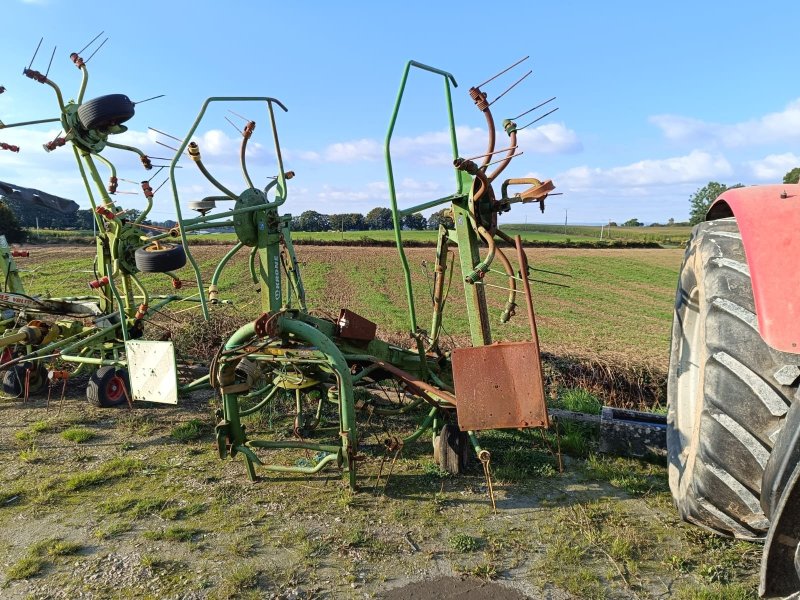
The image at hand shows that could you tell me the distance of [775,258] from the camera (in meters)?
2.28

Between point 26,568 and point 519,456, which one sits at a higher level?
point 26,568

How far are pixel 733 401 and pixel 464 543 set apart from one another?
6.10 ft

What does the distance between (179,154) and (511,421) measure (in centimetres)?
303

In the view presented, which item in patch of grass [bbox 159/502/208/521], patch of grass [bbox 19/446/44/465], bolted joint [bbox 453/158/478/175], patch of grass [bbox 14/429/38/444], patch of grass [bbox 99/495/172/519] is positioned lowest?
patch of grass [bbox 159/502/208/521]

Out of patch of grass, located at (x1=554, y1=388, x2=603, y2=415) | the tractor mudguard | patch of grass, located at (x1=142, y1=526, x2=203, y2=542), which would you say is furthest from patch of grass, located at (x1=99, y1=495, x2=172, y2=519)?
patch of grass, located at (x1=554, y1=388, x2=603, y2=415)

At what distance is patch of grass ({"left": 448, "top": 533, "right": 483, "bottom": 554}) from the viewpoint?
11.1 ft

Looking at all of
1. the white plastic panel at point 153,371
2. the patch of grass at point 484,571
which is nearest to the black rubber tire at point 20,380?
the white plastic panel at point 153,371

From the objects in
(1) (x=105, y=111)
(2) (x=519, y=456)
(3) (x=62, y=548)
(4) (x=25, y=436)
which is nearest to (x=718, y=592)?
(2) (x=519, y=456)

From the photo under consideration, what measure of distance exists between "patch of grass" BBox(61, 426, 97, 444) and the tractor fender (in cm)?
577

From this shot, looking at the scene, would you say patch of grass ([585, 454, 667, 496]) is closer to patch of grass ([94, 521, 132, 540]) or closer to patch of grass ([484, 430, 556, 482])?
patch of grass ([484, 430, 556, 482])

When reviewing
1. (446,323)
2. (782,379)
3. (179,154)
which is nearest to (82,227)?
(446,323)

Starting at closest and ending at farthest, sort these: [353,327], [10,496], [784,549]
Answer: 1. [784,549]
2. [10,496]
3. [353,327]

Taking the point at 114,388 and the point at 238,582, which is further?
the point at 114,388

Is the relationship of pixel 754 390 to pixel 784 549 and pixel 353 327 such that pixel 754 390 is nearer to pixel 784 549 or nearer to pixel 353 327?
pixel 784 549
